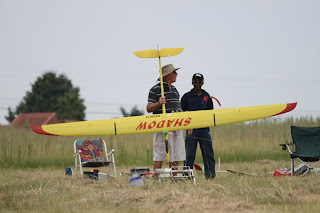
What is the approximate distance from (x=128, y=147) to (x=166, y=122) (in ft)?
15.6

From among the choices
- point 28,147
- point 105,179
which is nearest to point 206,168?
point 105,179

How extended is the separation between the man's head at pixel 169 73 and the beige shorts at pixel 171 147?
62cm

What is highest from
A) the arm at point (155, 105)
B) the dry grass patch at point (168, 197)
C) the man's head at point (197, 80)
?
the man's head at point (197, 80)

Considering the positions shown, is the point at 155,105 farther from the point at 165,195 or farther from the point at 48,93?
the point at 48,93

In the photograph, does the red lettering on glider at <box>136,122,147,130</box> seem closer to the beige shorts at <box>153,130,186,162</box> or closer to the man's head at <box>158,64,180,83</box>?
the beige shorts at <box>153,130,186,162</box>

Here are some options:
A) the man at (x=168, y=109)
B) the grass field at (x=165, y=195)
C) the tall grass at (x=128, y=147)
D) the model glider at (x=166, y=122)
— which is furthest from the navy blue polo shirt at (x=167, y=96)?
the tall grass at (x=128, y=147)

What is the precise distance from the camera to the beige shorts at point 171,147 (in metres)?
6.24

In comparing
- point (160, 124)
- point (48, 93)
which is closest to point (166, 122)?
point (160, 124)

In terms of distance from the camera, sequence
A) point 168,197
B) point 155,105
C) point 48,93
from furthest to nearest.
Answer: point 48,93 → point 155,105 → point 168,197

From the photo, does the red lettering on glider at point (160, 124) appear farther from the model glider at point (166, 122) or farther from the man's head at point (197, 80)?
the man's head at point (197, 80)

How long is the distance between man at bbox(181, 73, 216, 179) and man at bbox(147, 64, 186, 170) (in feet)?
0.80

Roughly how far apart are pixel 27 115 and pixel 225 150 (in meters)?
31.2

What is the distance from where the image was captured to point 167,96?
6293 millimetres

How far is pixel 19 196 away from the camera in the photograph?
5203 mm
